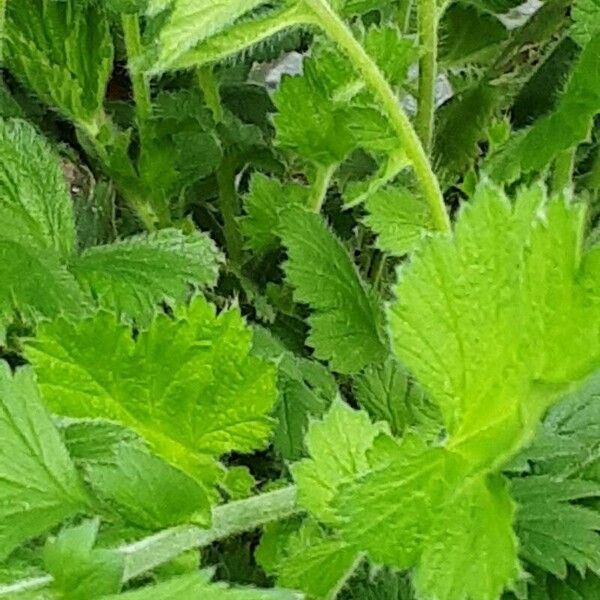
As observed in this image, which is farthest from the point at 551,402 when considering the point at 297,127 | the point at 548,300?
the point at 297,127

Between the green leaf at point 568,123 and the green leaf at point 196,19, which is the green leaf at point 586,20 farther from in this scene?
the green leaf at point 196,19

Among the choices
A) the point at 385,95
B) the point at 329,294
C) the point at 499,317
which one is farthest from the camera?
the point at 329,294

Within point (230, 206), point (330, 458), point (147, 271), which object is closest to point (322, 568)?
point (330, 458)

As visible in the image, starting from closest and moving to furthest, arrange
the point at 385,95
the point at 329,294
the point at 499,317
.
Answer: the point at 499,317
the point at 385,95
the point at 329,294

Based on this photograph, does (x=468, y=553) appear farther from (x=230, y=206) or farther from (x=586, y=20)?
(x=230, y=206)

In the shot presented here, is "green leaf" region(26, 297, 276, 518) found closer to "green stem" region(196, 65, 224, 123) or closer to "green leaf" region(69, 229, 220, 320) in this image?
"green leaf" region(69, 229, 220, 320)

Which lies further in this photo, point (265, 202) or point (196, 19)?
point (265, 202)

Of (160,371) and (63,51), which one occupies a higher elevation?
(63,51)
